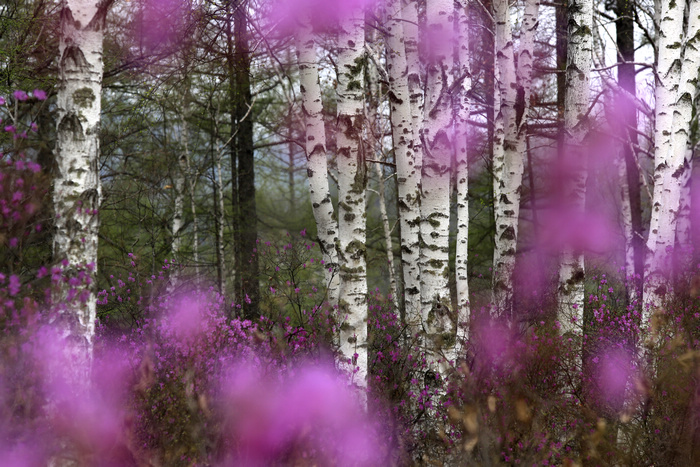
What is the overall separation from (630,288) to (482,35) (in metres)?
6.27

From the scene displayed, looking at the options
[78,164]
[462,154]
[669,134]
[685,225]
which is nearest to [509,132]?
[462,154]

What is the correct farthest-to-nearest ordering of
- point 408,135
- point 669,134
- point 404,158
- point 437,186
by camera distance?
point 408,135 → point 404,158 → point 669,134 → point 437,186

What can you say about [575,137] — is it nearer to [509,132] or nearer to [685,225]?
[509,132]

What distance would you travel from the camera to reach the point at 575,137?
5672mm

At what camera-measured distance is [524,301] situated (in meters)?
9.41

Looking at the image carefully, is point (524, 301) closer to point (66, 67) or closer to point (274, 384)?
point (274, 384)

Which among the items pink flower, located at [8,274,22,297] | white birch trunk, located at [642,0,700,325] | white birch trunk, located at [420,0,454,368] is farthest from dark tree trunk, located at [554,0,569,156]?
pink flower, located at [8,274,22,297]

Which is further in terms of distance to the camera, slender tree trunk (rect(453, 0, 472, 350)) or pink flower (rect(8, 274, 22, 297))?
slender tree trunk (rect(453, 0, 472, 350))

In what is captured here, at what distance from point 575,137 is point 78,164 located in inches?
179

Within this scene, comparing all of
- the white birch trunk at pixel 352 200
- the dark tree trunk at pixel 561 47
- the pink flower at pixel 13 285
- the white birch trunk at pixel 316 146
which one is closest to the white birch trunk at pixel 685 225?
the dark tree trunk at pixel 561 47

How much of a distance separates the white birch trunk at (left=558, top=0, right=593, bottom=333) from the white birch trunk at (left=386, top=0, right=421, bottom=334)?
5.00 feet

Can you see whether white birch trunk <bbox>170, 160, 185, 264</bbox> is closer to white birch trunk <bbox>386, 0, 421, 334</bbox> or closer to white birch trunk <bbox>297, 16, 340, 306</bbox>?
white birch trunk <bbox>297, 16, 340, 306</bbox>

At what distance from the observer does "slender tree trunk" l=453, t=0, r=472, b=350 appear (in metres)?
5.15

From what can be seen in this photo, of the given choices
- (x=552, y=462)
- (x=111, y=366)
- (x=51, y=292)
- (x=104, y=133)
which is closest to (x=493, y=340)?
(x=552, y=462)
